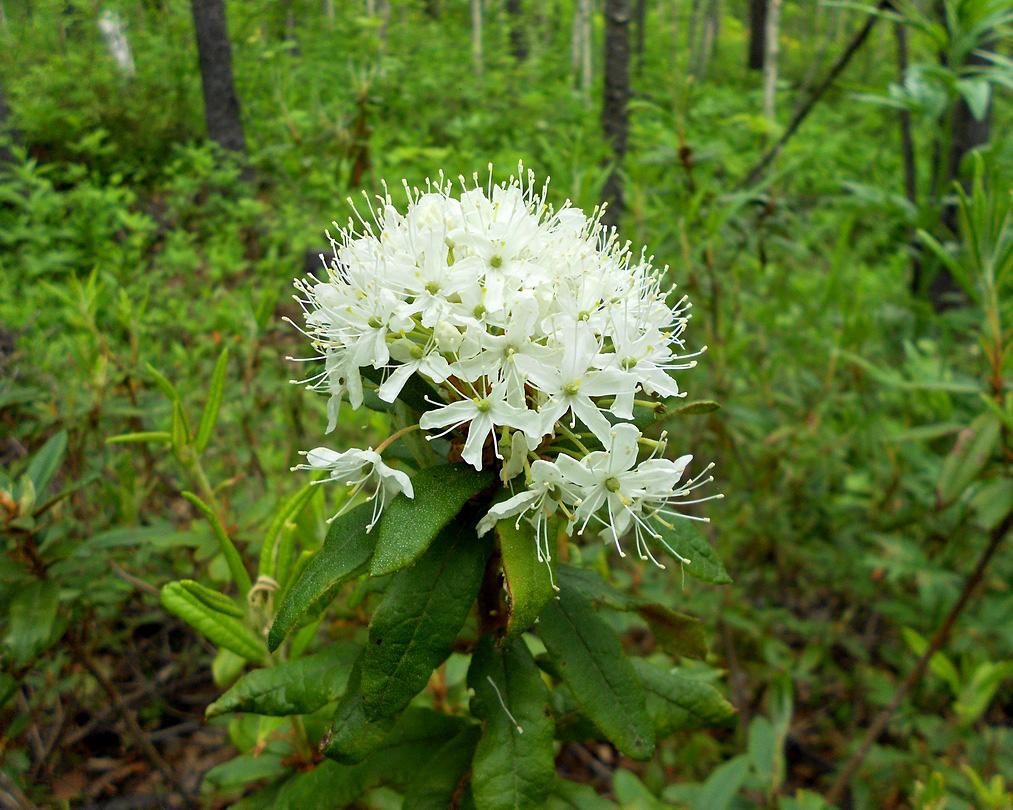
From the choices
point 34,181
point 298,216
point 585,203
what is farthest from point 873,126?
point 34,181

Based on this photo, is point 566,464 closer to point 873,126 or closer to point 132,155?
point 132,155

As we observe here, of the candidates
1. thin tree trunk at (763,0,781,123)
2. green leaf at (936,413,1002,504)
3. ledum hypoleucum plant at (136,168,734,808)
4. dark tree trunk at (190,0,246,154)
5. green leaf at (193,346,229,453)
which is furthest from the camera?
dark tree trunk at (190,0,246,154)

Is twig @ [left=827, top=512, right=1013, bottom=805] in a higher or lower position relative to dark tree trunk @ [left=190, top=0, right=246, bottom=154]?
lower

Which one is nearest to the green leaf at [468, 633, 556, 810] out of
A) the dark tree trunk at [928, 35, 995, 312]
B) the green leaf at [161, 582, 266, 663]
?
the green leaf at [161, 582, 266, 663]

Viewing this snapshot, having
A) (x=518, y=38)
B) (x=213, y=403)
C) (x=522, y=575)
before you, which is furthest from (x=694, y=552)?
(x=518, y=38)

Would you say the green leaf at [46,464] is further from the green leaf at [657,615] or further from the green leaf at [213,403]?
the green leaf at [657,615]

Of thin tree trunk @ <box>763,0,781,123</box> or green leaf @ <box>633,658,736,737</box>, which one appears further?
thin tree trunk @ <box>763,0,781,123</box>

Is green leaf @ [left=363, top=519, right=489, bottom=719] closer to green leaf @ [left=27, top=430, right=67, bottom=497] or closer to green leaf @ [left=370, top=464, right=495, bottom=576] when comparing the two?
green leaf @ [left=370, top=464, right=495, bottom=576]
